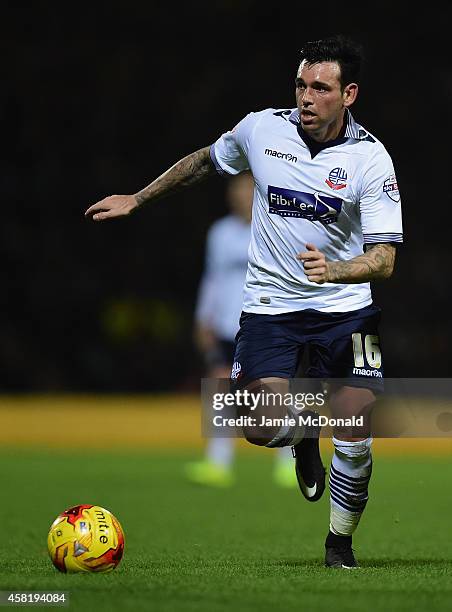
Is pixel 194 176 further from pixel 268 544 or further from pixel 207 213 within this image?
pixel 207 213

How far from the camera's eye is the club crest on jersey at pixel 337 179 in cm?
573

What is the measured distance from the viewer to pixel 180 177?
6156 mm

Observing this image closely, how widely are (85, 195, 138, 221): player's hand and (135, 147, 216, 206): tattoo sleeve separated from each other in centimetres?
5

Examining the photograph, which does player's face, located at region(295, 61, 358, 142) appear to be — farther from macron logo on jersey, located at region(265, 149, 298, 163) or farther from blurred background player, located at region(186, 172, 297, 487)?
blurred background player, located at region(186, 172, 297, 487)

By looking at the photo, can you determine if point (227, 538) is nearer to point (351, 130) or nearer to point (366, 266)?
point (366, 266)

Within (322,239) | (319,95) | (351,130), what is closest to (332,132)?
(351,130)

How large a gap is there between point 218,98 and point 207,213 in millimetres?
2074

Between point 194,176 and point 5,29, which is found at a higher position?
point 5,29

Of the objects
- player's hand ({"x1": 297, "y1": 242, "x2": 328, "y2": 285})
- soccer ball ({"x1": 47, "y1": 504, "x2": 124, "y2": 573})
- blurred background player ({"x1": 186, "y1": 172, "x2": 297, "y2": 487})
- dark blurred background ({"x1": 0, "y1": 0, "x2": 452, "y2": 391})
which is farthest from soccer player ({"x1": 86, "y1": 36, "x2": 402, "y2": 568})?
dark blurred background ({"x1": 0, "y1": 0, "x2": 452, "y2": 391})

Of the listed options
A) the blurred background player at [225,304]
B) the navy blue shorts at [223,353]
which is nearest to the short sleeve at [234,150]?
the blurred background player at [225,304]

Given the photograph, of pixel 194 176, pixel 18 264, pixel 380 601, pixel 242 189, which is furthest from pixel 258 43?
pixel 380 601

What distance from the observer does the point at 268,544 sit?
22.4 feet

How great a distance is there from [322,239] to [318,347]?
53 cm

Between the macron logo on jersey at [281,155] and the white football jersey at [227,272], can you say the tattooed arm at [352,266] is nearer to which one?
the macron logo on jersey at [281,155]
